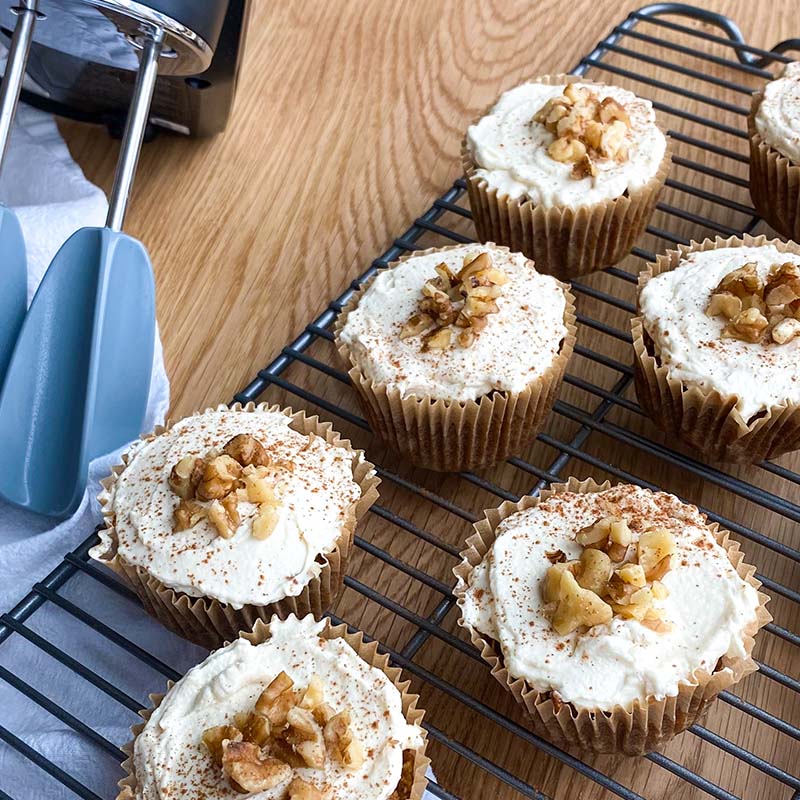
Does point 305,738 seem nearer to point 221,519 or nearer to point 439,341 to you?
point 221,519

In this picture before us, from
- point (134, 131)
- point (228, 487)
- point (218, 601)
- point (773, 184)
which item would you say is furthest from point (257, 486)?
point (773, 184)

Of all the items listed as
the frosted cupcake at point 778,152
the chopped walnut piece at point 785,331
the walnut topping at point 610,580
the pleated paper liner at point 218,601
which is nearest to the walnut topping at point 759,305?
the chopped walnut piece at point 785,331

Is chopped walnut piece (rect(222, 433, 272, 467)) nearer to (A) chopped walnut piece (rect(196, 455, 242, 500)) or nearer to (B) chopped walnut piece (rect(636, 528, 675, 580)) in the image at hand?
(A) chopped walnut piece (rect(196, 455, 242, 500))

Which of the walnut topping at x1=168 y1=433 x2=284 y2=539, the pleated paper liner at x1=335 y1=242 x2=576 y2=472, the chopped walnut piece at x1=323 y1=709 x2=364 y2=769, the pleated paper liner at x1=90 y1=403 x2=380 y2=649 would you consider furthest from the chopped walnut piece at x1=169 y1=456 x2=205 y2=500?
the chopped walnut piece at x1=323 y1=709 x2=364 y2=769

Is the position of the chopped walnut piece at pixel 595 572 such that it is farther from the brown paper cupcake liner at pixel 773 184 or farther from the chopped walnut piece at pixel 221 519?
the brown paper cupcake liner at pixel 773 184

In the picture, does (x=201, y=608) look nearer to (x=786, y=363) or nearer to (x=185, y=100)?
(x=786, y=363)

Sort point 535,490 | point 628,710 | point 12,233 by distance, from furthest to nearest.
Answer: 1. point 12,233
2. point 535,490
3. point 628,710

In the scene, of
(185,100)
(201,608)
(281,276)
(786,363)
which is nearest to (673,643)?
(786,363)
